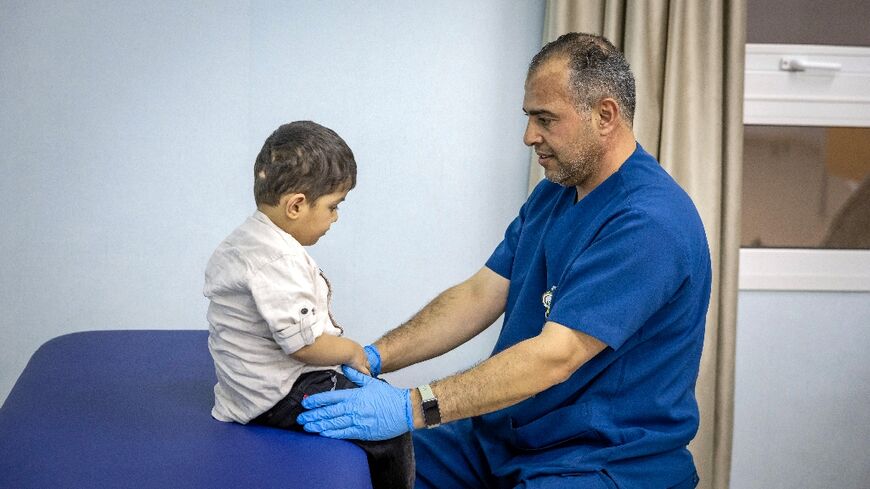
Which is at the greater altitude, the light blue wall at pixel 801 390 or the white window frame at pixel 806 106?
the white window frame at pixel 806 106

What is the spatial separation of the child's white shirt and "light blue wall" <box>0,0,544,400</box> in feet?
3.91

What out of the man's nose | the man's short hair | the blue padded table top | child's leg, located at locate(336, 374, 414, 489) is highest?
the man's short hair

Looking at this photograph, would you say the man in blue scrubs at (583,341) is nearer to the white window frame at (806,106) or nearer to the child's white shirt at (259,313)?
the child's white shirt at (259,313)

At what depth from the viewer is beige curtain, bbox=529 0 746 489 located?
2.65 meters

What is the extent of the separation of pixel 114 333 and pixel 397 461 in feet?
2.66

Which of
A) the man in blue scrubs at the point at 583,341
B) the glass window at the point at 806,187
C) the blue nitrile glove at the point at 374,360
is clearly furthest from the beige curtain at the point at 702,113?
the blue nitrile glove at the point at 374,360

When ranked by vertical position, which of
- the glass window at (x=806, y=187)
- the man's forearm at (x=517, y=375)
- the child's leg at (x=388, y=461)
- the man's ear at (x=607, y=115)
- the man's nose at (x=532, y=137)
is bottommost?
the child's leg at (x=388, y=461)

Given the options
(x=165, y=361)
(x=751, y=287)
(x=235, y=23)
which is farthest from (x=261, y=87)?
(x=751, y=287)

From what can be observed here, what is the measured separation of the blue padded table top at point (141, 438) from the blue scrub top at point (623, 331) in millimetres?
409

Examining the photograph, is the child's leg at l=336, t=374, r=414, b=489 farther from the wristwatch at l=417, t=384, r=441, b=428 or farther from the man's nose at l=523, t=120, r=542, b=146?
the man's nose at l=523, t=120, r=542, b=146

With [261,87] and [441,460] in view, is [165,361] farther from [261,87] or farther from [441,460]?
[261,87]

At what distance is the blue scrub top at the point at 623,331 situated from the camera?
1672 mm

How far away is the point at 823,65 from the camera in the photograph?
2.90 m

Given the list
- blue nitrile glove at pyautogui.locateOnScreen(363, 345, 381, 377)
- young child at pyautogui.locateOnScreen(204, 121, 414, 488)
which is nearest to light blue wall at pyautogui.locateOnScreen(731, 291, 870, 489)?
blue nitrile glove at pyautogui.locateOnScreen(363, 345, 381, 377)
